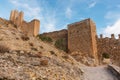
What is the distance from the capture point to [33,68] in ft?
40.6

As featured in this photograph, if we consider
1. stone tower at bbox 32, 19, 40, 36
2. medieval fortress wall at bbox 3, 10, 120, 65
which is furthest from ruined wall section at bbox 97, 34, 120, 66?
stone tower at bbox 32, 19, 40, 36

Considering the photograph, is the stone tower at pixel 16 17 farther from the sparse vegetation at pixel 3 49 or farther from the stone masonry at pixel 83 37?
the sparse vegetation at pixel 3 49

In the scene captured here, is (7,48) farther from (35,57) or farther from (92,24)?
(92,24)

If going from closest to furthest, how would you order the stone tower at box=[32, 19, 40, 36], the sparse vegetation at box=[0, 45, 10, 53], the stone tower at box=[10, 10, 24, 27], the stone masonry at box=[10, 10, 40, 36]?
the sparse vegetation at box=[0, 45, 10, 53] < the stone tower at box=[10, 10, 24, 27] < the stone masonry at box=[10, 10, 40, 36] < the stone tower at box=[32, 19, 40, 36]

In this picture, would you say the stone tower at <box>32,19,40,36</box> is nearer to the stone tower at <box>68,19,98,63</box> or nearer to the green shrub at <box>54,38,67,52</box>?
the green shrub at <box>54,38,67,52</box>

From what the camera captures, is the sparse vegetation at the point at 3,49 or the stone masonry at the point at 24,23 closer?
the sparse vegetation at the point at 3,49

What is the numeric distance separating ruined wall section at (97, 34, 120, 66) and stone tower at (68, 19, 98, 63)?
921mm

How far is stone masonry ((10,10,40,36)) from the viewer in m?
35.9

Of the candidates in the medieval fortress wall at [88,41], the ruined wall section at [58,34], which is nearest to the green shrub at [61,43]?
the medieval fortress wall at [88,41]

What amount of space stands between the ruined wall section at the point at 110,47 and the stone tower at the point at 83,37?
92 cm

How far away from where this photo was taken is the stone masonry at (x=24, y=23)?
3593cm

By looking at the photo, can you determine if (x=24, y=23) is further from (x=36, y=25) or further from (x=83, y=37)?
(x=83, y=37)

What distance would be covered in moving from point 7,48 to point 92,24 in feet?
63.3

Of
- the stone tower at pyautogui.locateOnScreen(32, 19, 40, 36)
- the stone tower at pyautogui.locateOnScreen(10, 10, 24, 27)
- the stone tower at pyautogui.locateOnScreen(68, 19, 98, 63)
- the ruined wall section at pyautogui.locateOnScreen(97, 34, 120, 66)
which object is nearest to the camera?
the ruined wall section at pyautogui.locateOnScreen(97, 34, 120, 66)
